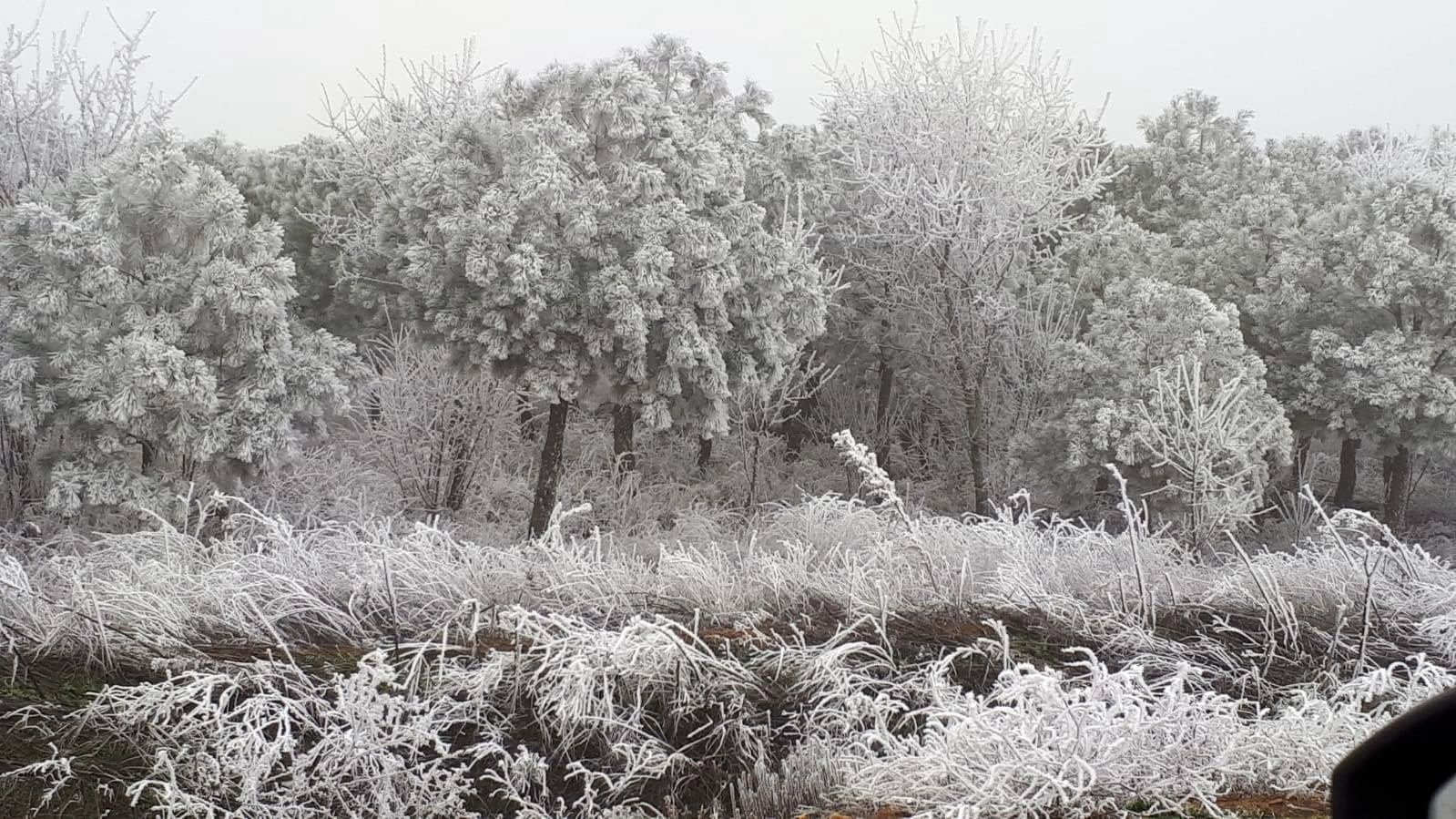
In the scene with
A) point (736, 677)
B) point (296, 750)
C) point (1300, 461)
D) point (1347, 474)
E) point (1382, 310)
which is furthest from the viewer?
point (1300, 461)

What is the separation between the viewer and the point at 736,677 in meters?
6.10

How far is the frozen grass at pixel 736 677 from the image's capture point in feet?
14.5

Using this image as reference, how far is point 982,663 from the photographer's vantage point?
646 centimetres

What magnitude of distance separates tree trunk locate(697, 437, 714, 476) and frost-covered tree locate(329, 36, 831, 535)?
234 inches

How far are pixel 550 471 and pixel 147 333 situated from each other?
5.82m

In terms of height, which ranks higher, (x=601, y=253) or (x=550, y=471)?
(x=601, y=253)

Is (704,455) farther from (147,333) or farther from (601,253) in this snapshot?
(147,333)

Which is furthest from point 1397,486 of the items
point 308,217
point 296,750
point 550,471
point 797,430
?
point 308,217

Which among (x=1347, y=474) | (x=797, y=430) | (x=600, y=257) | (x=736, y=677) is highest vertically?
(x=600, y=257)

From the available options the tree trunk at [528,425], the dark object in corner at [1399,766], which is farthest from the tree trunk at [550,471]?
the dark object in corner at [1399,766]

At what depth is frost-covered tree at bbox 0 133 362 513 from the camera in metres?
11.5

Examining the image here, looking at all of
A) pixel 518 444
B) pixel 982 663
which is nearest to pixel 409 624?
pixel 982 663

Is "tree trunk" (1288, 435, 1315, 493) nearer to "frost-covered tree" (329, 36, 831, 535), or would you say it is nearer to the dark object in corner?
"frost-covered tree" (329, 36, 831, 535)

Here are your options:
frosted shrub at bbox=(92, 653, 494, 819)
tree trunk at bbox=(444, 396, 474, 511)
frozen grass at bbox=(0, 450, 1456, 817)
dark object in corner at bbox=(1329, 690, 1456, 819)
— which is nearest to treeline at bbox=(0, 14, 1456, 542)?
tree trunk at bbox=(444, 396, 474, 511)
